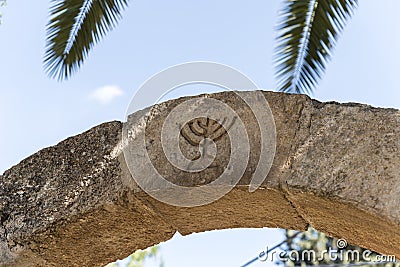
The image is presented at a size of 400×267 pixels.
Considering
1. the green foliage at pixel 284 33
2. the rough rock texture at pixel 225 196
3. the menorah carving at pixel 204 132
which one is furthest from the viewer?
the green foliage at pixel 284 33

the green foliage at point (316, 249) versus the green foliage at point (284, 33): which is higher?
the green foliage at point (284, 33)

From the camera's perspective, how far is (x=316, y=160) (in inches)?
95.6

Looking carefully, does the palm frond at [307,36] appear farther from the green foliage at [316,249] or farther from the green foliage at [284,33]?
the green foliage at [316,249]

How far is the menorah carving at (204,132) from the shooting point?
254 cm

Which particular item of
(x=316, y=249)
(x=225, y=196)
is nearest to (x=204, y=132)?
(x=225, y=196)

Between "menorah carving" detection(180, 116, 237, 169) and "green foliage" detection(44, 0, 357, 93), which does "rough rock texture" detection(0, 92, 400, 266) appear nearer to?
"menorah carving" detection(180, 116, 237, 169)

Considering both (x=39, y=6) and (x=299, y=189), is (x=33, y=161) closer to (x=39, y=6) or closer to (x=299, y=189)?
(x=299, y=189)

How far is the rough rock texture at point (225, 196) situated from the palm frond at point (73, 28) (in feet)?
5.67

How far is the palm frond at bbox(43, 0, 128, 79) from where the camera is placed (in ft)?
14.5

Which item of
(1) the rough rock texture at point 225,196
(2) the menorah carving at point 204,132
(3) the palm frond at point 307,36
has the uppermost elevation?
(3) the palm frond at point 307,36

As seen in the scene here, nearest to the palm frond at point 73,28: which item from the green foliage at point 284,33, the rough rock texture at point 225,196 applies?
the green foliage at point 284,33

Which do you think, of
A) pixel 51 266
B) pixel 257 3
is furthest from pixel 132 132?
pixel 257 3

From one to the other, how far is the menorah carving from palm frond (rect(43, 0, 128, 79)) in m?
2.10

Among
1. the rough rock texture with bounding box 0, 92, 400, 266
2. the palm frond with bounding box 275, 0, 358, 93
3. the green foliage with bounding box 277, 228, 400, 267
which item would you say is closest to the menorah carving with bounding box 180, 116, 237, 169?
the rough rock texture with bounding box 0, 92, 400, 266
